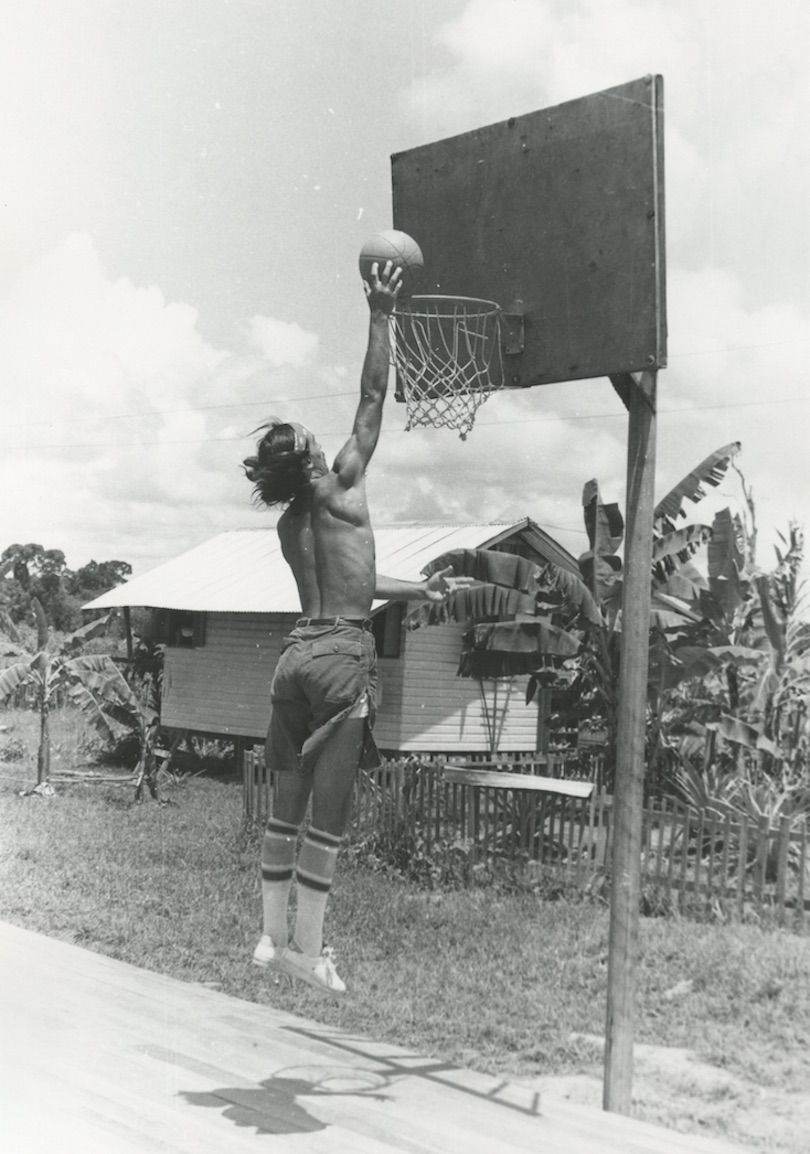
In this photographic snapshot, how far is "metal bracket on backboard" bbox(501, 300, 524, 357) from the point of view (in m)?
5.09

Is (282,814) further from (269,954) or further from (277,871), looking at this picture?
(269,954)

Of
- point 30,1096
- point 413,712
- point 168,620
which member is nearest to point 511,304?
point 30,1096

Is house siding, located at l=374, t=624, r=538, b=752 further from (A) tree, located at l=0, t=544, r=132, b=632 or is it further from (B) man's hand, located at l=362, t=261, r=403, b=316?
(B) man's hand, located at l=362, t=261, r=403, b=316

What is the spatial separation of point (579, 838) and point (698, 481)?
13.1ft

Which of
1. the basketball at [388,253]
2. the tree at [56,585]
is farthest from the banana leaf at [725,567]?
the tree at [56,585]

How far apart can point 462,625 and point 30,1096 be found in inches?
554

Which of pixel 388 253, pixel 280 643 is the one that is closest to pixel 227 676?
pixel 280 643

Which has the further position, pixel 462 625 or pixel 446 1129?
pixel 462 625

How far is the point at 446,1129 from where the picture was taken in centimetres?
437

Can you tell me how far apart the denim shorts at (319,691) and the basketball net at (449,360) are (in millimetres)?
1254

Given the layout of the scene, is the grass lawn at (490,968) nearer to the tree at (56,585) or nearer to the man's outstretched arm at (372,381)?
the man's outstretched arm at (372,381)

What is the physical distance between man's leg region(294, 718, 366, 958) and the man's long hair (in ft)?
2.90

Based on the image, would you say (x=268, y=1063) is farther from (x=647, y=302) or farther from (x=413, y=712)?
(x=413, y=712)

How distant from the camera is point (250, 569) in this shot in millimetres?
20250
